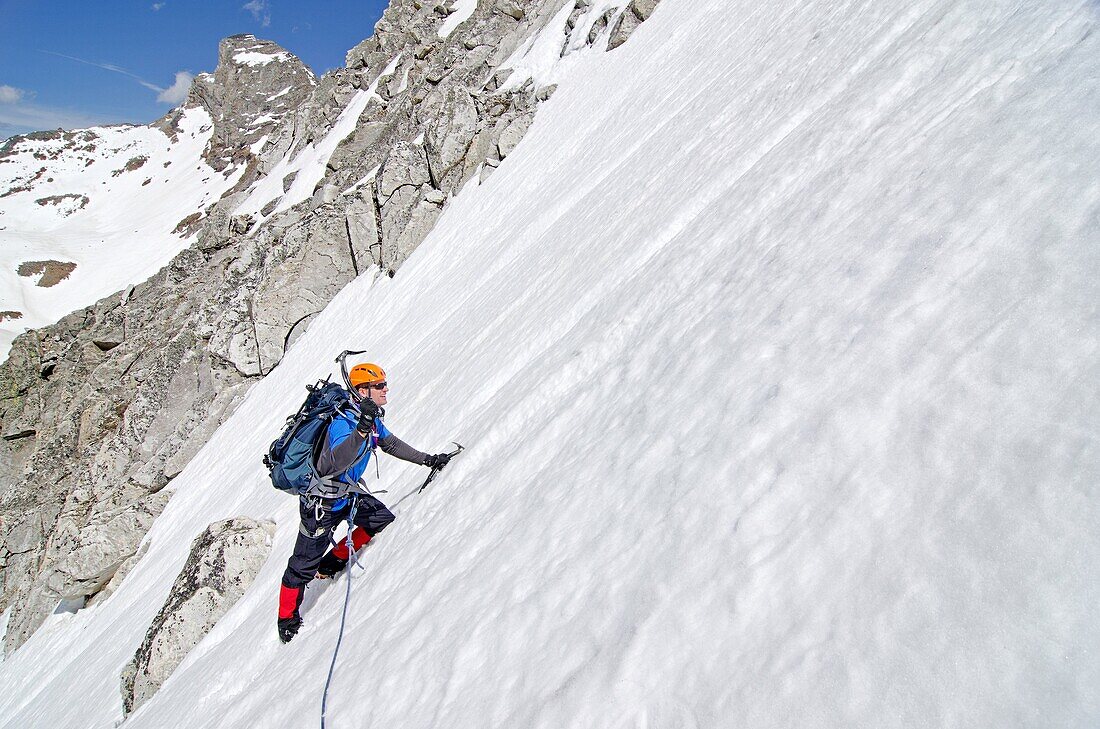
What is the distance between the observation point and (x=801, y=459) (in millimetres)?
2490

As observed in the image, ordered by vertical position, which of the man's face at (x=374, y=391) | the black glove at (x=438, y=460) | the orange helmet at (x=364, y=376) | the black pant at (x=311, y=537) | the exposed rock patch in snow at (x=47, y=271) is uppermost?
the exposed rock patch in snow at (x=47, y=271)

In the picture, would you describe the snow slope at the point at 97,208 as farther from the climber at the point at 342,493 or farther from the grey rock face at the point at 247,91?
the climber at the point at 342,493

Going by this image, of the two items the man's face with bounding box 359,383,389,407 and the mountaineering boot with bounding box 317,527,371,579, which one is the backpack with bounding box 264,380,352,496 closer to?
the man's face with bounding box 359,383,389,407

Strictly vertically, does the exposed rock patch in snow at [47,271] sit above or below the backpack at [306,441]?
above

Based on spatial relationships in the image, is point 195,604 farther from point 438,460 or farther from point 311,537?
point 438,460

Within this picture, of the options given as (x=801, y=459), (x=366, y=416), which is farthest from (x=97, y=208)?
(x=801, y=459)

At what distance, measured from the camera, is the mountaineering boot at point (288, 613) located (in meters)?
5.42

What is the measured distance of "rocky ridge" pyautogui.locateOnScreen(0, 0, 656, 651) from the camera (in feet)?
65.3

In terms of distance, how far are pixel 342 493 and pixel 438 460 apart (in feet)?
3.29

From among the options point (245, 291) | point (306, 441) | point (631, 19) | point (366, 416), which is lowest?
point (366, 416)

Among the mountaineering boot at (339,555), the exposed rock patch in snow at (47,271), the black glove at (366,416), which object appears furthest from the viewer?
the exposed rock patch in snow at (47,271)

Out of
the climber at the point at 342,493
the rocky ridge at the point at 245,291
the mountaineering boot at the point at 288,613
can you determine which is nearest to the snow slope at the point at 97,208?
the rocky ridge at the point at 245,291

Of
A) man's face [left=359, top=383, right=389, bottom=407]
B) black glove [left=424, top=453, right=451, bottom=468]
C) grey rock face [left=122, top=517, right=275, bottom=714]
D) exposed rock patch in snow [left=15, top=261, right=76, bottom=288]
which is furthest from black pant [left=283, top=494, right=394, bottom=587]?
exposed rock patch in snow [left=15, top=261, right=76, bottom=288]

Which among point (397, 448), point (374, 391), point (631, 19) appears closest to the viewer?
point (374, 391)
